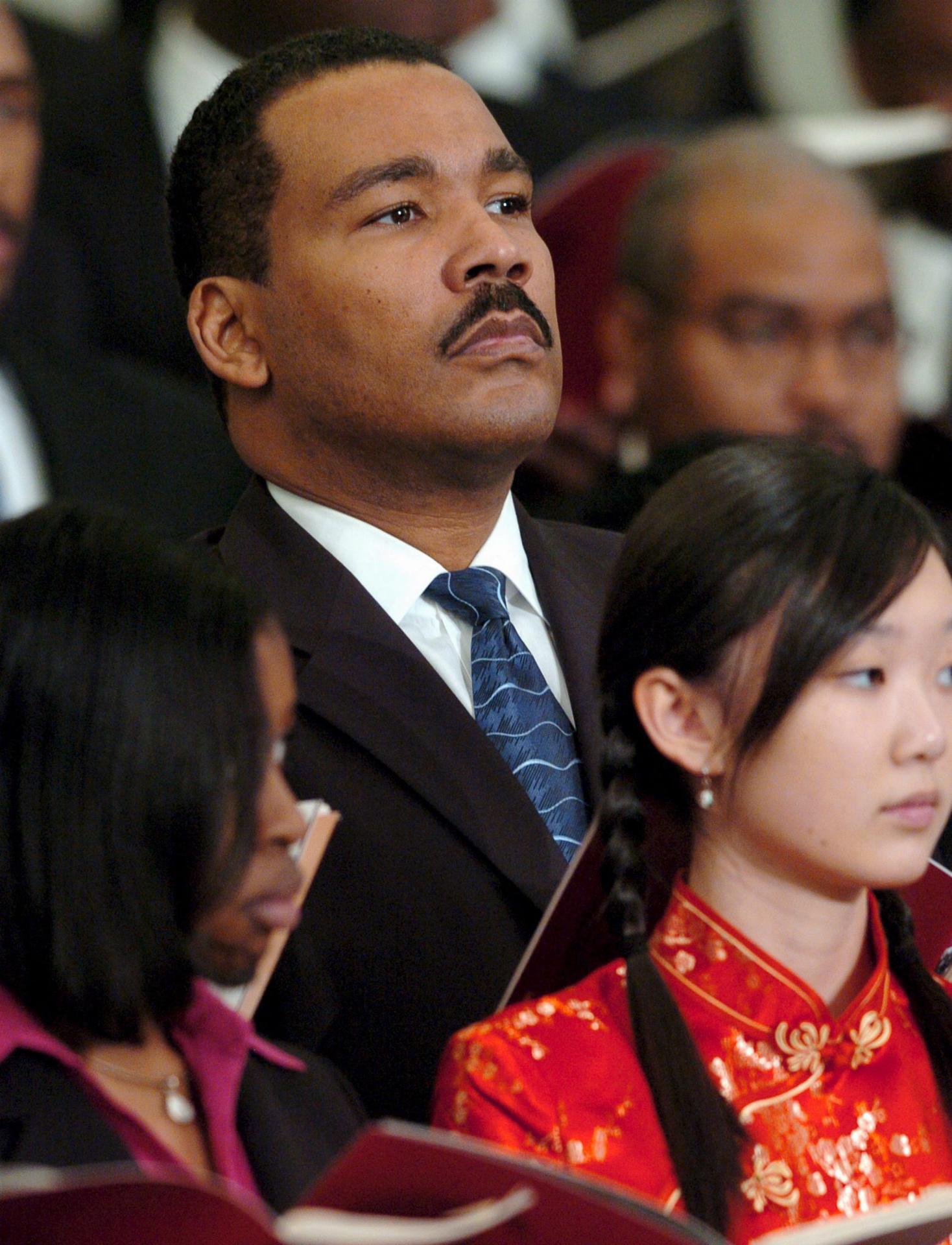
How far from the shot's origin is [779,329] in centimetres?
297


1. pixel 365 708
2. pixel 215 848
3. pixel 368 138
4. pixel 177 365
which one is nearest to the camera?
pixel 215 848

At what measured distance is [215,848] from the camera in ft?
4.13

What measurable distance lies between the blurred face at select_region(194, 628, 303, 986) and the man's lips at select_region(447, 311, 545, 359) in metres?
0.44

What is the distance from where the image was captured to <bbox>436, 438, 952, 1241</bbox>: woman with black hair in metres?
1.35

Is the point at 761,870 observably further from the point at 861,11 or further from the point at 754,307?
the point at 861,11

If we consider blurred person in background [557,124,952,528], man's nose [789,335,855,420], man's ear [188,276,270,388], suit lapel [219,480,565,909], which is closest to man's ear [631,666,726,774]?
suit lapel [219,480,565,909]

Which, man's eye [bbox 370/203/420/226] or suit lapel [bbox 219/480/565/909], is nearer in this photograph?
suit lapel [bbox 219/480/565/909]

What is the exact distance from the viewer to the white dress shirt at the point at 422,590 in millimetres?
1708

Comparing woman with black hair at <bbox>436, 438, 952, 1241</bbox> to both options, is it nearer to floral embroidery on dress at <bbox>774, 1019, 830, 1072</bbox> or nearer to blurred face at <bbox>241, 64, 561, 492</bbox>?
floral embroidery on dress at <bbox>774, 1019, 830, 1072</bbox>

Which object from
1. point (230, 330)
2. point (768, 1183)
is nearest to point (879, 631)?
point (768, 1183)

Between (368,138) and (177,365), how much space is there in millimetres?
1510

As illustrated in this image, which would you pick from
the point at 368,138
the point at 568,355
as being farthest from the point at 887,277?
the point at 368,138

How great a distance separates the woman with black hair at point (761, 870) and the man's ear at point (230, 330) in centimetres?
47

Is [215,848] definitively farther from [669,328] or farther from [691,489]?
[669,328]
